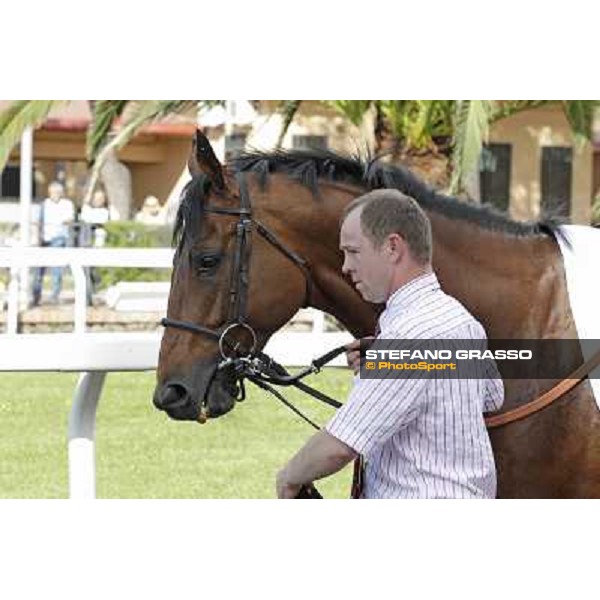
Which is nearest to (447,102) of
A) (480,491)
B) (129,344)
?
(129,344)

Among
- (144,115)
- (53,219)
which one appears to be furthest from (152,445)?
(53,219)

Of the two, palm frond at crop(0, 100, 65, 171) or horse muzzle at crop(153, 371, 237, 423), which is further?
palm frond at crop(0, 100, 65, 171)

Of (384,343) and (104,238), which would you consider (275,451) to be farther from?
(104,238)

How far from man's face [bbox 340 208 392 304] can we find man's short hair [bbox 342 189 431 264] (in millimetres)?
20

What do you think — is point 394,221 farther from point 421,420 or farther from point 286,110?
point 286,110

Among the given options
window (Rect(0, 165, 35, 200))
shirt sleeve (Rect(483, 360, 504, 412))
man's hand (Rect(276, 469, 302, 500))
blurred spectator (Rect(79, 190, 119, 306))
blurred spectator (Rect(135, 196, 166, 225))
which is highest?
shirt sleeve (Rect(483, 360, 504, 412))

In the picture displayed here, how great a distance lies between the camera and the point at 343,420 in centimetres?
340

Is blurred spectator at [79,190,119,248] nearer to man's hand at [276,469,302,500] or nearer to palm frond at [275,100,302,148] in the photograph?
palm frond at [275,100,302,148]

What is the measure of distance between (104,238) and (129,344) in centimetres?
1818

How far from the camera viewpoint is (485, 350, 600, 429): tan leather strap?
4.35m

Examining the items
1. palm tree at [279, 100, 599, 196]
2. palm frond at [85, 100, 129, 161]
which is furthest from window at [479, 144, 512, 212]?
palm frond at [85, 100, 129, 161]

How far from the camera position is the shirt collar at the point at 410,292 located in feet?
11.3

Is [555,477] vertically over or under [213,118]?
over

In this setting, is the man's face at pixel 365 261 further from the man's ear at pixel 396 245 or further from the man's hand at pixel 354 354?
the man's hand at pixel 354 354
